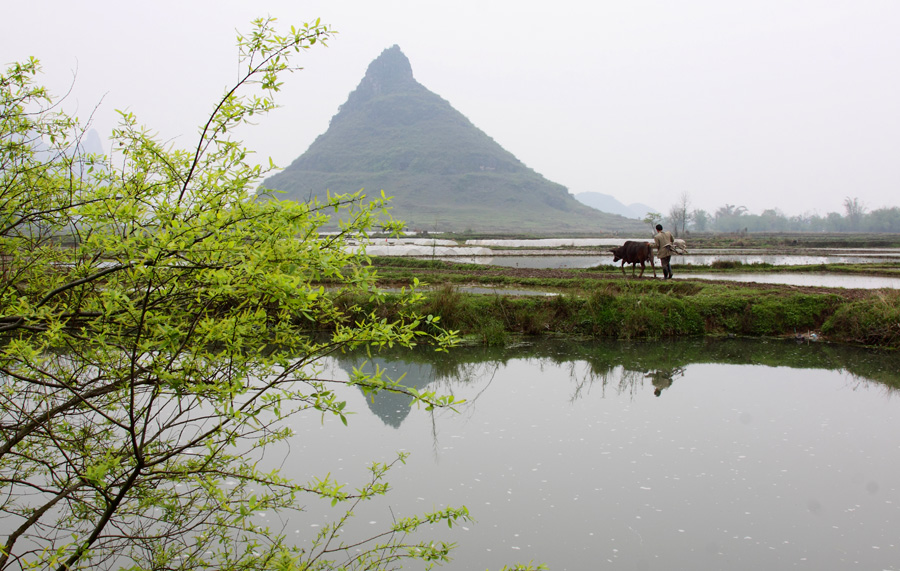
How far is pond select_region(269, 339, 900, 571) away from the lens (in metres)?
4.57

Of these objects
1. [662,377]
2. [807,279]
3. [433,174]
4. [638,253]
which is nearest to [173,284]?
[662,377]

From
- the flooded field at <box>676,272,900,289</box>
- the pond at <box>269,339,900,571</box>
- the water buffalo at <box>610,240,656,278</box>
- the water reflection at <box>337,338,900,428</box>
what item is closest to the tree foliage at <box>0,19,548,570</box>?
the pond at <box>269,339,900,571</box>

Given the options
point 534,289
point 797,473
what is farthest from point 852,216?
point 797,473

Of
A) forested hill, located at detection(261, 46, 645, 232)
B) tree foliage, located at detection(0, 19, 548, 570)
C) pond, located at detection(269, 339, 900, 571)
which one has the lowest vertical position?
pond, located at detection(269, 339, 900, 571)

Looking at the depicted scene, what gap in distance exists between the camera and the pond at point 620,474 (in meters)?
4.57

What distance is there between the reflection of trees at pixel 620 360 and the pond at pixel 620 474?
11cm

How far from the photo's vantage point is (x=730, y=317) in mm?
13273

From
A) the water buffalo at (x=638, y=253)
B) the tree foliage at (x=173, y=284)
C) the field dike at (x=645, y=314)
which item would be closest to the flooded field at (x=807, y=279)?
the water buffalo at (x=638, y=253)

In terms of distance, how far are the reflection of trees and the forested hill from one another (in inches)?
3720

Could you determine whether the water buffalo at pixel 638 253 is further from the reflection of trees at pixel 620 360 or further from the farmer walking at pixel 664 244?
the reflection of trees at pixel 620 360

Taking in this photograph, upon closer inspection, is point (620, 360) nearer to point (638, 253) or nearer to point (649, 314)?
point (649, 314)

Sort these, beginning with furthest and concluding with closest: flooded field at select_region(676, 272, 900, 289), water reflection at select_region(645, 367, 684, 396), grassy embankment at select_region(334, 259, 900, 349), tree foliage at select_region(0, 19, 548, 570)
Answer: flooded field at select_region(676, 272, 900, 289) < grassy embankment at select_region(334, 259, 900, 349) < water reflection at select_region(645, 367, 684, 396) < tree foliage at select_region(0, 19, 548, 570)

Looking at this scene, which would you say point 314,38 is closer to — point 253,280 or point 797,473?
point 253,280

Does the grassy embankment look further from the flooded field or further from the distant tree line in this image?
the distant tree line
